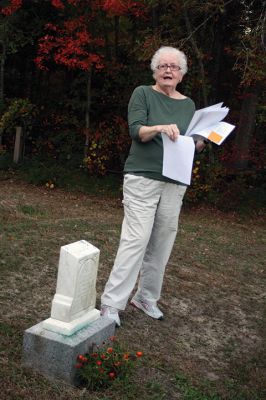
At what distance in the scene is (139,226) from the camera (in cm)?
368

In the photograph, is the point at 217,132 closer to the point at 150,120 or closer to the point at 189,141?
the point at 189,141

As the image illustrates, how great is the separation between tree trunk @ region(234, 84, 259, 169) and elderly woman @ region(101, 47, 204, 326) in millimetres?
7171

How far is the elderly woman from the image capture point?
11.9 feet

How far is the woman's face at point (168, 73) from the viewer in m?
3.61

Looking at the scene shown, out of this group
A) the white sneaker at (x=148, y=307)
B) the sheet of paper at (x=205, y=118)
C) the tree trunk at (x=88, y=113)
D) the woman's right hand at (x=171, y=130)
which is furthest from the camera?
the tree trunk at (x=88, y=113)

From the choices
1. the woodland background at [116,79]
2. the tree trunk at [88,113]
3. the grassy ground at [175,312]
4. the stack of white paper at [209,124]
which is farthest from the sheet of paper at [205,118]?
the tree trunk at [88,113]

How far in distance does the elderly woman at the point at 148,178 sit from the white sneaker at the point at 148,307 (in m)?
0.41

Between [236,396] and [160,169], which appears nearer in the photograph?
[236,396]

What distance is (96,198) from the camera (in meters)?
10.2

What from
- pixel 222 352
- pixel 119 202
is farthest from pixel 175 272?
pixel 119 202

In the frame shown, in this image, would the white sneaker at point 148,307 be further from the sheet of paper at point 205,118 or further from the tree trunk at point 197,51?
the tree trunk at point 197,51

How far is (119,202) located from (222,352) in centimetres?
621

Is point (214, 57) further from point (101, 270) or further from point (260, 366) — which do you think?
point (260, 366)

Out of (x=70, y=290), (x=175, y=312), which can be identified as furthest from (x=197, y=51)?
(x=70, y=290)
